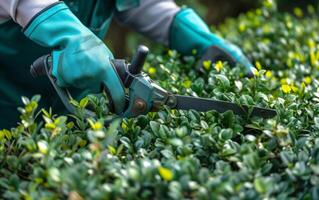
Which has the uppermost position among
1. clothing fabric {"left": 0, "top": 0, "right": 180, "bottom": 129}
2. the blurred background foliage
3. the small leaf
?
the small leaf

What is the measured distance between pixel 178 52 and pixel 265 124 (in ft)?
3.74

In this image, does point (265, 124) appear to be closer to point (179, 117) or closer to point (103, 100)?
point (179, 117)

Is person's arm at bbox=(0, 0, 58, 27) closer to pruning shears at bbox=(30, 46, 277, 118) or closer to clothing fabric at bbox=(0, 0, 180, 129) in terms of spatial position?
clothing fabric at bbox=(0, 0, 180, 129)

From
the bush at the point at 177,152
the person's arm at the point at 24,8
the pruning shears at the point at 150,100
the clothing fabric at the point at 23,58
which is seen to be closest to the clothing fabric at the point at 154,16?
the clothing fabric at the point at 23,58

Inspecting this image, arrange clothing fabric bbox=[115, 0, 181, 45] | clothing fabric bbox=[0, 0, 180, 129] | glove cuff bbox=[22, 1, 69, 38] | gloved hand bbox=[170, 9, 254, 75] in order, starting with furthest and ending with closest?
clothing fabric bbox=[115, 0, 181, 45], gloved hand bbox=[170, 9, 254, 75], clothing fabric bbox=[0, 0, 180, 129], glove cuff bbox=[22, 1, 69, 38]

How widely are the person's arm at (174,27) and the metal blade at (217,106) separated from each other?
80 cm

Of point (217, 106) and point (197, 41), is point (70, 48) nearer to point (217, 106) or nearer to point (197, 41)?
point (217, 106)

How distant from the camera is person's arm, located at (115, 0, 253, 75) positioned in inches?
111

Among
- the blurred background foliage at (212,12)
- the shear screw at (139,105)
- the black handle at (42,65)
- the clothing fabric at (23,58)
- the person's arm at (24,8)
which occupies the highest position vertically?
the person's arm at (24,8)

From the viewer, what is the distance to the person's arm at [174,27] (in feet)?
9.27

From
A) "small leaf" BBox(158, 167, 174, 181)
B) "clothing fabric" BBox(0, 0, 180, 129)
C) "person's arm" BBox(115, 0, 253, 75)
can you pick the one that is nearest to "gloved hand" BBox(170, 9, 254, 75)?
"person's arm" BBox(115, 0, 253, 75)

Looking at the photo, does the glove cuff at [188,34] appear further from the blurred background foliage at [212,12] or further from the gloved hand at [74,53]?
the blurred background foliage at [212,12]

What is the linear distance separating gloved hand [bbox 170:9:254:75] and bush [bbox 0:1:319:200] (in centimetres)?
41

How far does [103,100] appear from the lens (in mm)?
1974
